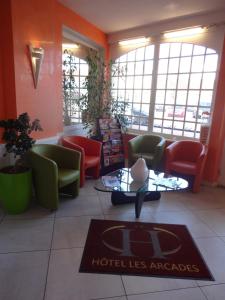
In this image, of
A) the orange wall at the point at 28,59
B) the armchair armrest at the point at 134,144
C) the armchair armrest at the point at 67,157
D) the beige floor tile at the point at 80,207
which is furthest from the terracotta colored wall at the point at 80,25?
the beige floor tile at the point at 80,207

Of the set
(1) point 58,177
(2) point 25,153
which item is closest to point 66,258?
(1) point 58,177

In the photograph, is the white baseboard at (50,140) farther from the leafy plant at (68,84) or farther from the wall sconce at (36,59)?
the wall sconce at (36,59)

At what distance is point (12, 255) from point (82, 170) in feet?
5.48

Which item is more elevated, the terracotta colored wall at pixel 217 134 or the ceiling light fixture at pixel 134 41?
the ceiling light fixture at pixel 134 41

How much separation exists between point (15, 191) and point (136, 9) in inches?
132

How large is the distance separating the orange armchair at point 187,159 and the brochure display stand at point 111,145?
1.16 meters

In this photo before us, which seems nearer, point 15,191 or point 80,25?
point 15,191

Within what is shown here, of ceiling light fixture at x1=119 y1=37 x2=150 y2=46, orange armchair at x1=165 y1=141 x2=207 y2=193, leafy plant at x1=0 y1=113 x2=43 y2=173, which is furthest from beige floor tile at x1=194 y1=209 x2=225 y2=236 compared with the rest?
ceiling light fixture at x1=119 y1=37 x2=150 y2=46

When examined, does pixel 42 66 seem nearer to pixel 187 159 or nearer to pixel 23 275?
pixel 23 275

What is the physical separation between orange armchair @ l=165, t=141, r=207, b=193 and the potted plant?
2.27 meters

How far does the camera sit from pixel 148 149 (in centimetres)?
449

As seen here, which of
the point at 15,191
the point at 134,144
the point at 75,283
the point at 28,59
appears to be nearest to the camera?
the point at 75,283

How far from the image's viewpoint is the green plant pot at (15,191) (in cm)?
263

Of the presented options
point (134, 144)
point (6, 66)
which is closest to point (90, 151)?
point (134, 144)
